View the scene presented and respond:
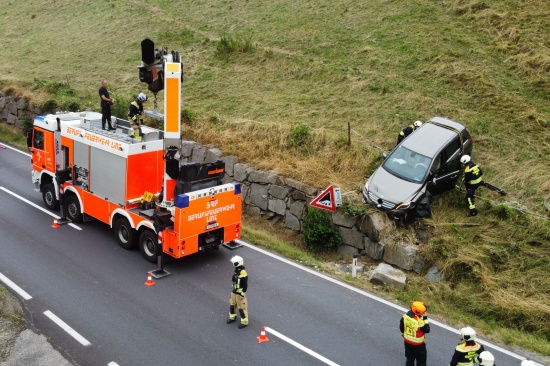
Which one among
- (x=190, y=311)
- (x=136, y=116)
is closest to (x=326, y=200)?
(x=190, y=311)

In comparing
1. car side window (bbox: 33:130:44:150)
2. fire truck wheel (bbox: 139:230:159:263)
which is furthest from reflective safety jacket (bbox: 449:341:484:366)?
car side window (bbox: 33:130:44:150)

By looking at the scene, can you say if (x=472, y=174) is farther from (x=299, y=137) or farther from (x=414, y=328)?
(x=414, y=328)

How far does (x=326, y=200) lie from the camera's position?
1445 cm

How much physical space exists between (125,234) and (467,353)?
352 inches

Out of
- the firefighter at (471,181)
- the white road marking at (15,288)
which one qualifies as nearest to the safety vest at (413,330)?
the firefighter at (471,181)

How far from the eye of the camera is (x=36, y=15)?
41750 millimetres

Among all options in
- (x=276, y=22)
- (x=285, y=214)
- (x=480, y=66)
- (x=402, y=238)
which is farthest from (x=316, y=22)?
(x=402, y=238)

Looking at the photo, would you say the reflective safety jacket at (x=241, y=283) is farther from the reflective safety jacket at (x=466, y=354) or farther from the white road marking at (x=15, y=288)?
the white road marking at (x=15, y=288)

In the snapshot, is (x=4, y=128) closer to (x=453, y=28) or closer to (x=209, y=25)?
(x=209, y=25)

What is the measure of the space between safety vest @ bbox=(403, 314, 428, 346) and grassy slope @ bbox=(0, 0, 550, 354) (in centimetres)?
279

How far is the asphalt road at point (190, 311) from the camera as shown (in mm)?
10000

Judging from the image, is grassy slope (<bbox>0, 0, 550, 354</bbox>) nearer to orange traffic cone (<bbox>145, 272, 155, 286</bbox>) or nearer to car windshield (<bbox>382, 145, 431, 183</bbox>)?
car windshield (<bbox>382, 145, 431, 183</bbox>)

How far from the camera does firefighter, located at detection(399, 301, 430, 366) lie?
9039 millimetres

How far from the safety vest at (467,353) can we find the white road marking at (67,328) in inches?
255
